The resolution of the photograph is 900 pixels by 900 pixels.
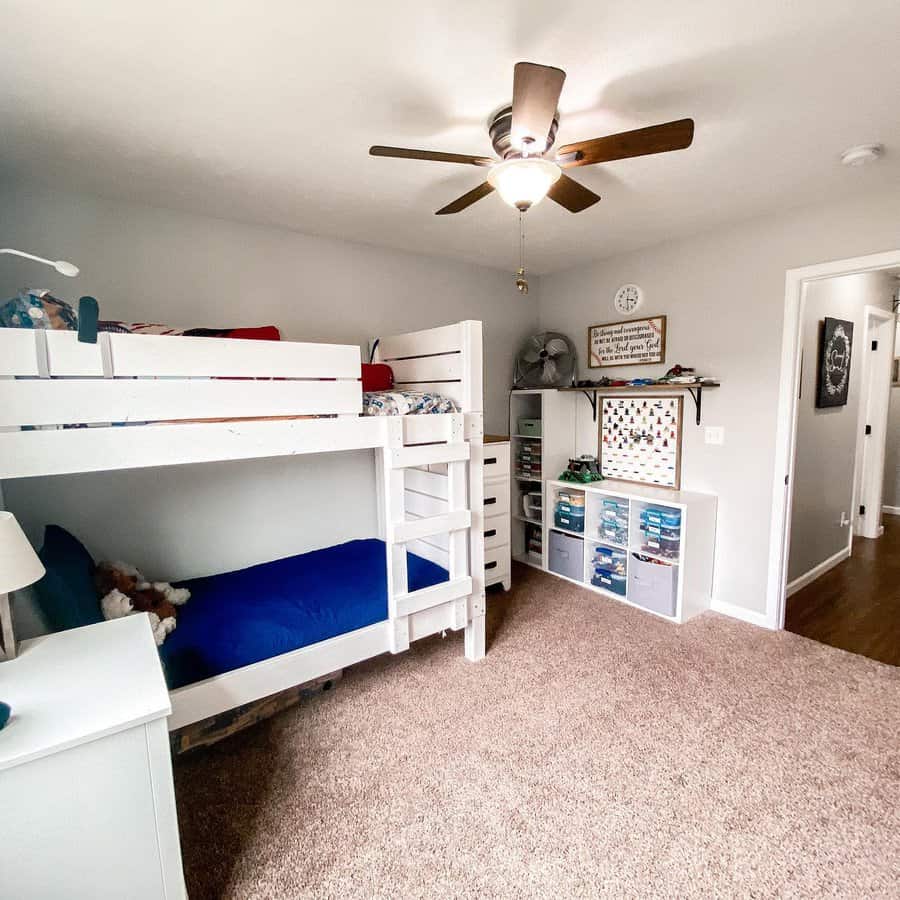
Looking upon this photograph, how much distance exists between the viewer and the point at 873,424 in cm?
445

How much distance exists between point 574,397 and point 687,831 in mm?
2849

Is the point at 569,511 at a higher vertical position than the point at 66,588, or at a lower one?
lower

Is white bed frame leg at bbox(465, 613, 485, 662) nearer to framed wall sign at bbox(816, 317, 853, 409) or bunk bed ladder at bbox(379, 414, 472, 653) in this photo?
bunk bed ladder at bbox(379, 414, 472, 653)

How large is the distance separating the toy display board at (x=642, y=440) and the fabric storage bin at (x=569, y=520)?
0.43 m

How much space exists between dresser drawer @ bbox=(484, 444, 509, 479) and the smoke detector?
7.42 ft

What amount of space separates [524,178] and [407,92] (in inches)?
19.2

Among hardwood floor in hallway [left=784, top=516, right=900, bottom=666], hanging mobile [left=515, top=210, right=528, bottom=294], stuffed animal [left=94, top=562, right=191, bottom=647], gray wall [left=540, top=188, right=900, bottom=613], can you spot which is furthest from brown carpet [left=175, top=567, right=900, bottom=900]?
hanging mobile [left=515, top=210, right=528, bottom=294]

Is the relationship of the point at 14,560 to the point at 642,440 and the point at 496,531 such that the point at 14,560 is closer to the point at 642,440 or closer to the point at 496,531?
the point at 496,531

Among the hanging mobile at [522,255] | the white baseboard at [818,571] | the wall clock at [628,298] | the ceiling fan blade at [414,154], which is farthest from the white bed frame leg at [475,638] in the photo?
the wall clock at [628,298]

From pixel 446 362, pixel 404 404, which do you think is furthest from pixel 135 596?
pixel 446 362

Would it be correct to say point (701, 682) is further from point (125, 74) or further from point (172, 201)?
point (172, 201)

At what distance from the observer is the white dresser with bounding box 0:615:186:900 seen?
1074mm

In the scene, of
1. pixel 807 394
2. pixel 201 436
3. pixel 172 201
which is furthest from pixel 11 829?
pixel 807 394

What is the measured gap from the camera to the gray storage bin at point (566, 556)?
359cm
